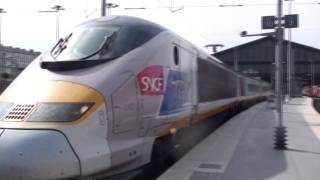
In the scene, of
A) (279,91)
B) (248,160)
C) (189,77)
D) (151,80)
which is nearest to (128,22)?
(151,80)

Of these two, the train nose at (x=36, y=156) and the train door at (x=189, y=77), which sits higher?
the train door at (x=189, y=77)

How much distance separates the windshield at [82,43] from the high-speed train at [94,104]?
2 cm

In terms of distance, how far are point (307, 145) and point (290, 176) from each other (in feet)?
14.4

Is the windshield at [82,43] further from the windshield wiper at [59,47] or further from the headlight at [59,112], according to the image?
the headlight at [59,112]

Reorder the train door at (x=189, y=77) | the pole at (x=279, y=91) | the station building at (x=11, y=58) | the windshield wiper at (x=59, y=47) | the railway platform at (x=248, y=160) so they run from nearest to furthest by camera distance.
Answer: the windshield wiper at (x=59, y=47) → the railway platform at (x=248, y=160) → the train door at (x=189, y=77) → the pole at (x=279, y=91) → the station building at (x=11, y=58)

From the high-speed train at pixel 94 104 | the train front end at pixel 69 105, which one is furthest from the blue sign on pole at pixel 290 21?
the train front end at pixel 69 105

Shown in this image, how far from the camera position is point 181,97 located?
10.8 m

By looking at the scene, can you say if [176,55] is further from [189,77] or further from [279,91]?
[279,91]

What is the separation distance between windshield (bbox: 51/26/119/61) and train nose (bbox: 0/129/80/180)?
1777 millimetres

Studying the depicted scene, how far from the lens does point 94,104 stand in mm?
7453

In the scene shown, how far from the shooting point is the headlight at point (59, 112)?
721 cm

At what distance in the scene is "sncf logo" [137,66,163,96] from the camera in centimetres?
855

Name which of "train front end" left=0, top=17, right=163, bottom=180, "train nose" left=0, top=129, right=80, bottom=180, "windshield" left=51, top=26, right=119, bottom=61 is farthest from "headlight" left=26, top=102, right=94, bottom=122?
"windshield" left=51, top=26, right=119, bottom=61

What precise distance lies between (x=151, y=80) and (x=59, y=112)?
2.04m
